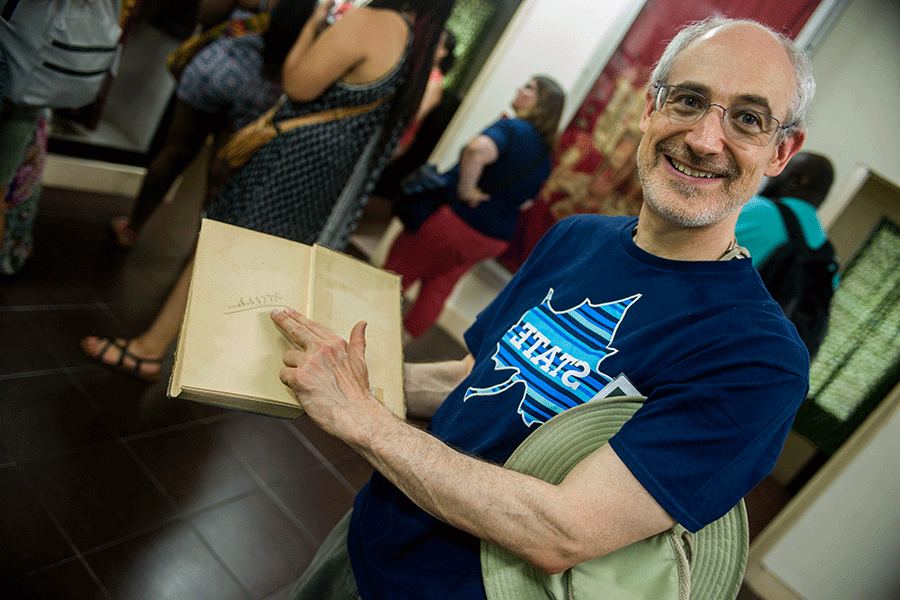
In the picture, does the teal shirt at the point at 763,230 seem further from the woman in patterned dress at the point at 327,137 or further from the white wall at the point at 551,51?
the white wall at the point at 551,51

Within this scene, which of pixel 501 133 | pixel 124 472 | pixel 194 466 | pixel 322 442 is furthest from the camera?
pixel 501 133

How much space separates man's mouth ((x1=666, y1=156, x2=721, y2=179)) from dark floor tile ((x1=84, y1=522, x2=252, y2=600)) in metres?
1.95

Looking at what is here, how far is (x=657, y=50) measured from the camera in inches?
166

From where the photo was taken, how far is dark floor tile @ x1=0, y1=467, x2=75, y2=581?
1.80 meters

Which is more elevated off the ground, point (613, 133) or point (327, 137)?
point (613, 133)

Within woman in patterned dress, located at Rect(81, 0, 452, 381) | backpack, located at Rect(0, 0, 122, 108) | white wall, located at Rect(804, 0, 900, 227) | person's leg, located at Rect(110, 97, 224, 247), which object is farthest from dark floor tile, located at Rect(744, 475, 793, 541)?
backpack, located at Rect(0, 0, 122, 108)

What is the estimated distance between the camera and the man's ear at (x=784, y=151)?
106 centimetres

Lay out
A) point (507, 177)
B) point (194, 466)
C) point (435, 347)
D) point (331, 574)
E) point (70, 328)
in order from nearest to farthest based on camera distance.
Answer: point (331, 574)
point (194, 466)
point (70, 328)
point (507, 177)
point (435, 347)

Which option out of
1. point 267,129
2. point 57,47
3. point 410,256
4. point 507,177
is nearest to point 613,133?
point 507,177

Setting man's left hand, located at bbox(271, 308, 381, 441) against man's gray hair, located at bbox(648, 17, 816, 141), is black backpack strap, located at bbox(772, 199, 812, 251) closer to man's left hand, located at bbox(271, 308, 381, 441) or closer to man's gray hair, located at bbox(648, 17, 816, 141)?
man's gray hair, located at bbox(648, 17, 816, 141)

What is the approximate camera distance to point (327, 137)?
7.62 ft

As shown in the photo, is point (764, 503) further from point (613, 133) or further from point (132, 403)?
point (132, 403)

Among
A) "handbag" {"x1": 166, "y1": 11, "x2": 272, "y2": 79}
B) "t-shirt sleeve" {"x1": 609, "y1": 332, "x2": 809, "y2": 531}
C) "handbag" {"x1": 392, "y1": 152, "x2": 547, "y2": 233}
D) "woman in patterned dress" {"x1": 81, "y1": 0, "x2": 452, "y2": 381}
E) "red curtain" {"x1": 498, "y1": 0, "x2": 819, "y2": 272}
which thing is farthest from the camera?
"red curtain" {"x1": 498, "y1": 0, "x2": 819, "y2": 272}

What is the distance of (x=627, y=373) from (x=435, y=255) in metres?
2.94
